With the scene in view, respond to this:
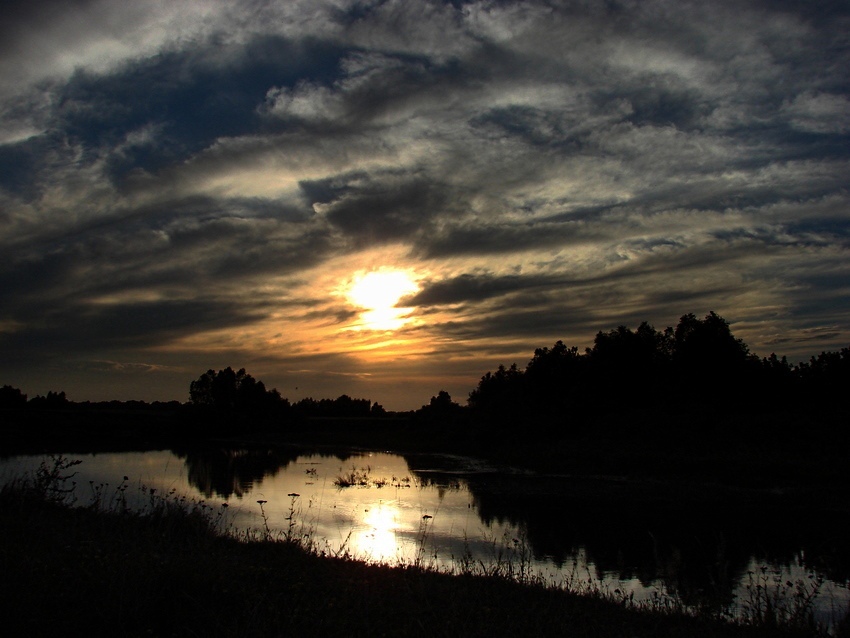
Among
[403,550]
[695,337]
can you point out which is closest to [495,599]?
[403,550]

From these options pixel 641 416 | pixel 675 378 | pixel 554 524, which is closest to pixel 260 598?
pixel 554 524

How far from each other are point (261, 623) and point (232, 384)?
130 meters

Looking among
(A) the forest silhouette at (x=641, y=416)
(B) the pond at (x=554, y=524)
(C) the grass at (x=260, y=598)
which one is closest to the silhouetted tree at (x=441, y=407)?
(A) the forest silhouette at (x=641, y=416)

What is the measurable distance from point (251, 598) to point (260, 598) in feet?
0.78

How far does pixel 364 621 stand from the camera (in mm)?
6793

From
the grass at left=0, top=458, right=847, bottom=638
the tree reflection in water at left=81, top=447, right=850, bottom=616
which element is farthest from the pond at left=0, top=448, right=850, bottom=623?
the grass at left=0, top=458, right=847, bottom=638

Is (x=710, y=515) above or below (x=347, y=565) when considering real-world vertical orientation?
below

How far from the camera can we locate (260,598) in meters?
6.89

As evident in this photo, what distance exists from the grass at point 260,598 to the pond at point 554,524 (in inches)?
29.2

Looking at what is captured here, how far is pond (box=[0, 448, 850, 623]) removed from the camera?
41.6 ft

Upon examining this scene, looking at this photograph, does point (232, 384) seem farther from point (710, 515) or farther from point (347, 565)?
point (347, 565)

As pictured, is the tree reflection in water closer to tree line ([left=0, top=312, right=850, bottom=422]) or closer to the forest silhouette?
the forest silhouette

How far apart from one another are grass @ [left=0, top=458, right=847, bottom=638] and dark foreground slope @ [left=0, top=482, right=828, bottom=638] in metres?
0.02

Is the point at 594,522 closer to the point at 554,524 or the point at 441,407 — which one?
the point at 554,524
